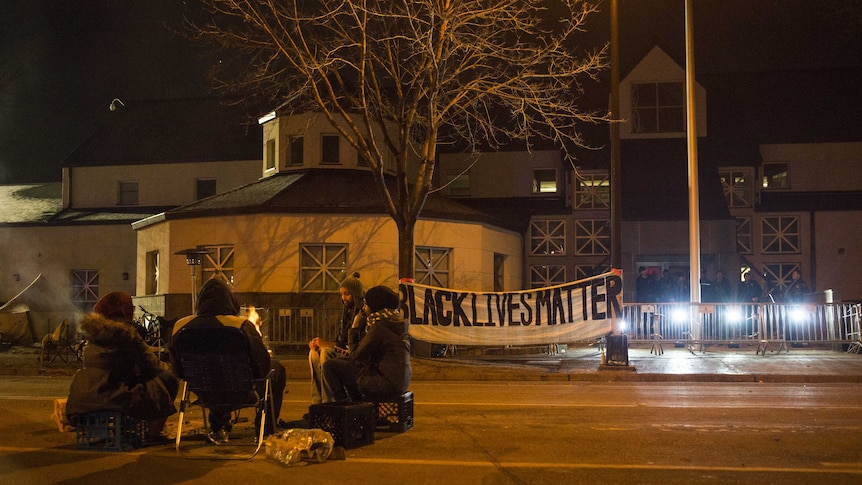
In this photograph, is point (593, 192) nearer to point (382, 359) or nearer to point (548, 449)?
point (382, 359)

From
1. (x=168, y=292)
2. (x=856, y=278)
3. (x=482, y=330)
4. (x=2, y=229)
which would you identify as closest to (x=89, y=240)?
(x=2, y=229)

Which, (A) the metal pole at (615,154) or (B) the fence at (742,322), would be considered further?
(B) the fence at (742,322)

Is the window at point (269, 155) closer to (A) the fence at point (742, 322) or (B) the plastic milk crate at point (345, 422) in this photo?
(A) the fence at point (742, 322)

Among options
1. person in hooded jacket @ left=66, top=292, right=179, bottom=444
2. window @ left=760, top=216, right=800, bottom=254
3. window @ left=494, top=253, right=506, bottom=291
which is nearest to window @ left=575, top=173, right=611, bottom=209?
window @ left=494, top=253, right=506, bottom=291

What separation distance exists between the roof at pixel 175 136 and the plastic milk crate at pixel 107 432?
2688 cm

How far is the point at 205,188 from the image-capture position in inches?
1383

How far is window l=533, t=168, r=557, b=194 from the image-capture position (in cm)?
3219

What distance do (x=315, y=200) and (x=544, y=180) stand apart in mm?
11126

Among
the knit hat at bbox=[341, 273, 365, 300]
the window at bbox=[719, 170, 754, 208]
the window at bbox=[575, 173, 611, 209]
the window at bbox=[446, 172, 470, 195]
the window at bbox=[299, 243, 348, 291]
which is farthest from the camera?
the window at bbox=[446, 172, 470, 195]

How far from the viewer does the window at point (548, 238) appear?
3141cm

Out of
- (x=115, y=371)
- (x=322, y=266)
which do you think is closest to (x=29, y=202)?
(x=322, y=266)

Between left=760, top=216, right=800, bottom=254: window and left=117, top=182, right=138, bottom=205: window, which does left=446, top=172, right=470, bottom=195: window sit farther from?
left=117, top=182, right=138, bottom=205: window

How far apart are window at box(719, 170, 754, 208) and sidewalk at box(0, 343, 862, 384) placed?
11.1 meters

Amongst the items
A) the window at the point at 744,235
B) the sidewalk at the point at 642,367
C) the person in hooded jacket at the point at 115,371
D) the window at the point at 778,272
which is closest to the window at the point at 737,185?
the window at the point at 744,235
